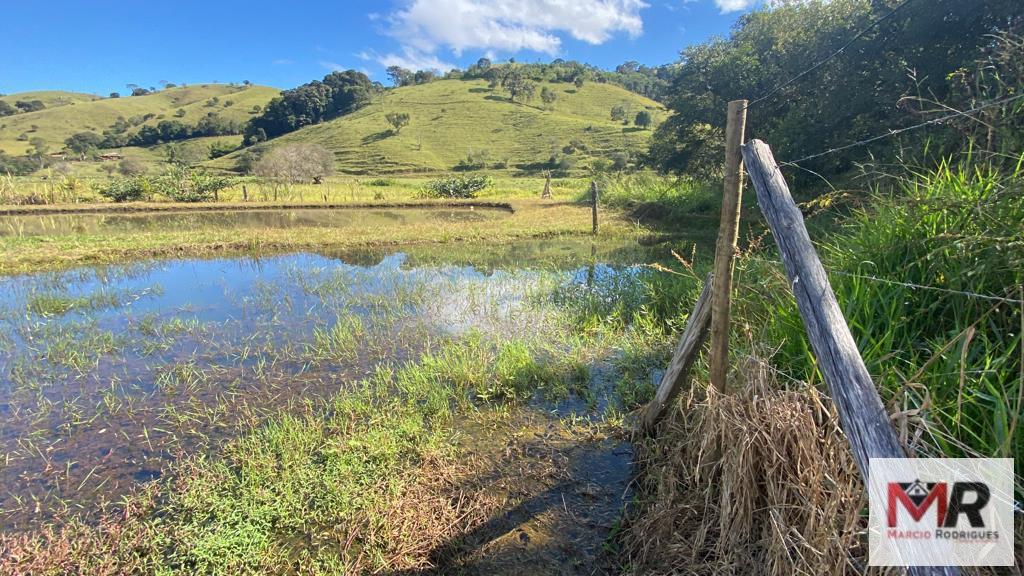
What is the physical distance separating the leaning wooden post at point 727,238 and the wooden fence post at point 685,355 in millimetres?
167

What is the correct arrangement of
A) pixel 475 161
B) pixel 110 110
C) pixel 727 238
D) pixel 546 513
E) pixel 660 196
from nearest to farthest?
pixel 727 238
pixel 546 513
pixel 660 196
pixel 475 161
pixel 110 110

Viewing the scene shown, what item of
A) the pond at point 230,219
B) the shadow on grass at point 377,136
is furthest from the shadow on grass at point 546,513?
the shadow on grass at point 377,136

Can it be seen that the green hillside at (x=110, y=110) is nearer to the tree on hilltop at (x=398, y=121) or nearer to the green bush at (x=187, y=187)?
the tree on hilltop at (x=398, y=121)

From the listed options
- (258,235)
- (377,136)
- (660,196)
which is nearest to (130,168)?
(377,136)

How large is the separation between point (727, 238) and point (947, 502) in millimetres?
1724

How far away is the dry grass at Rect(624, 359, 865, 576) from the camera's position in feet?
6.90

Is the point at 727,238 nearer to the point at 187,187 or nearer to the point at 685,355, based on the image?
the point at 685,355

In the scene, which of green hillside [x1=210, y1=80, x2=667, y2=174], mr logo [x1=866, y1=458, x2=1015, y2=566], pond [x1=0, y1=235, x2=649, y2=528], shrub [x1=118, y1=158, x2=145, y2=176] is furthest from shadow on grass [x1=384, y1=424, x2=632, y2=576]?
shrub [x1=118, y1=158, x2=145, y2=176]

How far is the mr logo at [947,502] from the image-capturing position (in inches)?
68.0

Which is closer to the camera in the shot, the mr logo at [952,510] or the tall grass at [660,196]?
the mr logo at [952,510]

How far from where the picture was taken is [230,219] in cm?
1892

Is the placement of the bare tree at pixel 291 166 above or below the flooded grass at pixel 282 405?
above

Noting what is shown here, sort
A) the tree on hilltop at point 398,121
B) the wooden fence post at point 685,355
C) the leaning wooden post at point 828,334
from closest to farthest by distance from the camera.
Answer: the leaning wooden post at point 828,334 < the wooden fence post at point 685,355 < the tree on hilltop at point 398,121

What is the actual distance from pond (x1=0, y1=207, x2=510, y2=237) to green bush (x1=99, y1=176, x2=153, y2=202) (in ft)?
13.7
